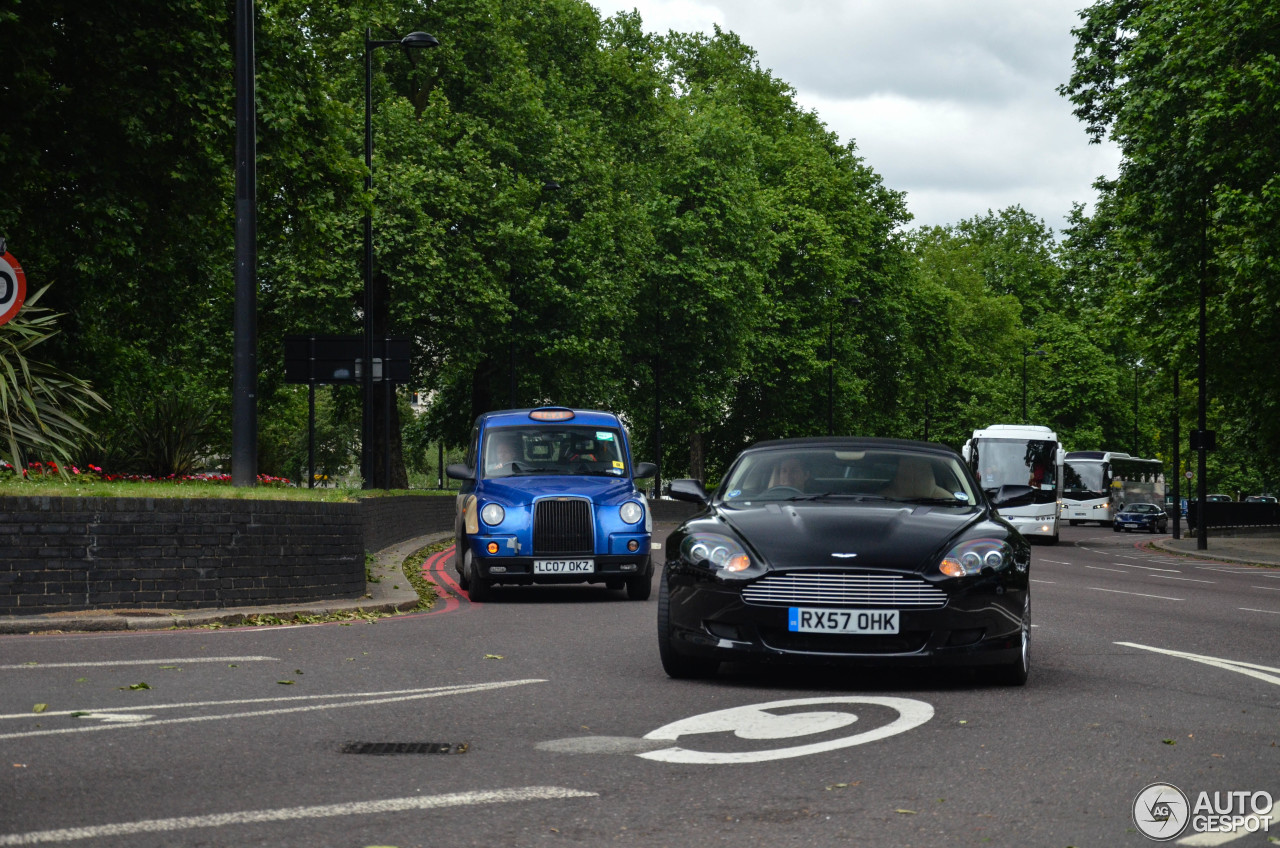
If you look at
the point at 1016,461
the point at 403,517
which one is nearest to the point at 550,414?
the point at 403,517

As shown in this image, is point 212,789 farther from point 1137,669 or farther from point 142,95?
point 142,95

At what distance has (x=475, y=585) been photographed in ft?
51.4

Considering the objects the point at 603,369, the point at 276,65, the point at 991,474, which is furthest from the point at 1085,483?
the point at 276,65

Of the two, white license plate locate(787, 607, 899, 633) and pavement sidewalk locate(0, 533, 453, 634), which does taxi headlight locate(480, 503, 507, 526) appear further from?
white license plate locate(787, 607, 899, 633)

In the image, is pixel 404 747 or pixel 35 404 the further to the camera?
pixel 35 404

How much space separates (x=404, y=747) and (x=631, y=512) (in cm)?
931

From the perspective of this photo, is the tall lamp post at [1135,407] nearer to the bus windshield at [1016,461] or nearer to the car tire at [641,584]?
the bus windshield at [1016,461]

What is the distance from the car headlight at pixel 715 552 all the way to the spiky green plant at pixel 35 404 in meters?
7.31

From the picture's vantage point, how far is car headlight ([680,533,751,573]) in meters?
8.36

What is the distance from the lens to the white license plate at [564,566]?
15.5 meters

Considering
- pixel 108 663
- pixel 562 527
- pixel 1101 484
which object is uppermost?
pixel 562 527

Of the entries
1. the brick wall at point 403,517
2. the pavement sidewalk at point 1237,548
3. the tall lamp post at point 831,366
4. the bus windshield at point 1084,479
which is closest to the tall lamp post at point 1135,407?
the bus windshield at point 1084,479

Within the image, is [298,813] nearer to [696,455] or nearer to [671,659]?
[671,659]

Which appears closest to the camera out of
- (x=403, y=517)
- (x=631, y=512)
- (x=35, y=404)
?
(x=35, y=404)
